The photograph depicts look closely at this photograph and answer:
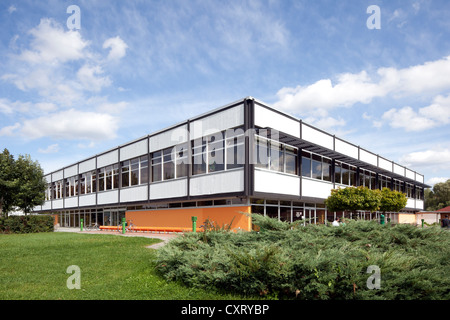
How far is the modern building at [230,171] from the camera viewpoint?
2188cm

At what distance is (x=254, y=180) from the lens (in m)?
20.9

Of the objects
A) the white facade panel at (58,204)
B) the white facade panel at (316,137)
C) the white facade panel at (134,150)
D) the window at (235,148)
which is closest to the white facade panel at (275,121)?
the white facade panel at (316,137)

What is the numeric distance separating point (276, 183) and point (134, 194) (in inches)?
588

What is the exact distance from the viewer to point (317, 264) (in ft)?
21.4

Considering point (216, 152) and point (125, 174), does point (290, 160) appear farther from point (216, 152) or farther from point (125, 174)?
point (125, 174)

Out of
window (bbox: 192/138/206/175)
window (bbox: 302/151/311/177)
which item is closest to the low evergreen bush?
window (bbox: 192/138/206/175)

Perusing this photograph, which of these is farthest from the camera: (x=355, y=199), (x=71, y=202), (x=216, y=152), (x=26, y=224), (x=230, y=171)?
(x=71, y=202)

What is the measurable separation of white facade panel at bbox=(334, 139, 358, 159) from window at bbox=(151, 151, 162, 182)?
1483cm

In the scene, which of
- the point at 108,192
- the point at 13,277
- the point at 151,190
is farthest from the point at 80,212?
A: the point at 13,277

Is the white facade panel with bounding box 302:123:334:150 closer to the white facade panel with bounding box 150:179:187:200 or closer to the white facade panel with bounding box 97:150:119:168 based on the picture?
the white facade panel with bounding box 150:179:187:200

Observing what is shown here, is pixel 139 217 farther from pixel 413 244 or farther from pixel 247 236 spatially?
pixel 413 244

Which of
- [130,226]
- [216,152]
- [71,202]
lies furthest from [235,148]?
[71,202]

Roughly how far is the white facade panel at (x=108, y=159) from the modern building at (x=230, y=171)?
104 mm
